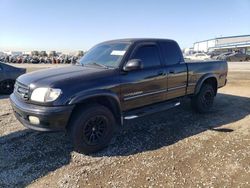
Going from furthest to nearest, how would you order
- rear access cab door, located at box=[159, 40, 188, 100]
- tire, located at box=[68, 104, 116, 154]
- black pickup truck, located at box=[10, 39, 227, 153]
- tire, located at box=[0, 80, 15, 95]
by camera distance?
tire, located at box=[0, 80, 15, 95] → rear access cab door, located at box=[159, 40, 188, 100] → tire, located at box=[68, 104, 116, 154] → black pickup truck, located at box=[10, 39, 227, 153]

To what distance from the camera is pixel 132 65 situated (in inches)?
192

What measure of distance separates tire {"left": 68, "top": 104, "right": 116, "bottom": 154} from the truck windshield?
0.99m

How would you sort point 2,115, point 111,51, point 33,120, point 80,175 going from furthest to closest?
1. point 2,115
2. point 111,51
3. point 33,120
4. point 80,175

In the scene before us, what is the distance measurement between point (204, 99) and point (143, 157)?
3346mm

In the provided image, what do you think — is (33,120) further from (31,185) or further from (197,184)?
(197,184)

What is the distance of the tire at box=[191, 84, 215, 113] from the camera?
704cm

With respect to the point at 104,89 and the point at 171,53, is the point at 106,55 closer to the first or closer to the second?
the point at 104,89

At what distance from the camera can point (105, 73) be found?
476cm

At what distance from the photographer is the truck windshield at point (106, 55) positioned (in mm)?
5199

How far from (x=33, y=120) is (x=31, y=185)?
104cm

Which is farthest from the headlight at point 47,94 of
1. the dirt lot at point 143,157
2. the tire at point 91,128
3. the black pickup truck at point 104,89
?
the dirt lot at point 143,157

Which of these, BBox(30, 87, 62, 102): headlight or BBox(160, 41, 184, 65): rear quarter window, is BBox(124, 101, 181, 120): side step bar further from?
BBox(30, 87, 62, 102): headlight

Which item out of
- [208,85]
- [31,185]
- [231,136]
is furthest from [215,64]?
[31,185]

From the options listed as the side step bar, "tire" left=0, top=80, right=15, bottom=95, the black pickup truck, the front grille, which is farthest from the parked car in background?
the side step bar
